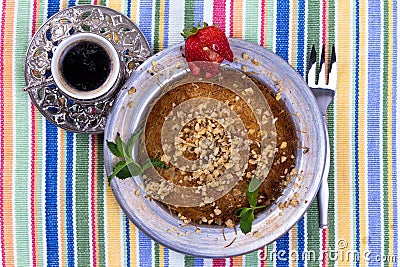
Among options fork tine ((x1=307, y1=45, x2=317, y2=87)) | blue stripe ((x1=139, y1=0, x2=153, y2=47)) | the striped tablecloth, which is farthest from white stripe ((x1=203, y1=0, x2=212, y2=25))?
fork tine ((x1=307, y1=45, x2=317, y2=87))

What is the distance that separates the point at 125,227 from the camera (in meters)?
1.10

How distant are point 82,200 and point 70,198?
24mm

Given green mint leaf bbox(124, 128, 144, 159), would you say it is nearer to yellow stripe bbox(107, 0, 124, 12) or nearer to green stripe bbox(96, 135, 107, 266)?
green stripe bbox(96, 135, 107, 266)

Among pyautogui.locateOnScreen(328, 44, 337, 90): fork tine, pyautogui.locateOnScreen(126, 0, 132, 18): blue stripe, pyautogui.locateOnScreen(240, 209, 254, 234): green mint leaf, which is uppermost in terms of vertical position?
pyautogui.locateOnScreen(126, 0, 132, 18): blue stripe

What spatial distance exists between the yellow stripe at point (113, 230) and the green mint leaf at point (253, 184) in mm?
291

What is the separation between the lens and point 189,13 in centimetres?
109

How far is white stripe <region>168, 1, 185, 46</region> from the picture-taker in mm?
1092

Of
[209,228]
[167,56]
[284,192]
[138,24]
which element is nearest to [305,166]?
[284,192]

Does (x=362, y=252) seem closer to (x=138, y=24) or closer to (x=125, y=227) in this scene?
(x=125, y=227)

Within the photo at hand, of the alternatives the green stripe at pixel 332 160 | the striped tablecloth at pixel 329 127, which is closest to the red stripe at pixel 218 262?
the striped tablecloth at pixel 329 127

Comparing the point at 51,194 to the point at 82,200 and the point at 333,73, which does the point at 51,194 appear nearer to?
the point at 82,200

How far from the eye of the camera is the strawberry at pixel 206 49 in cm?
93

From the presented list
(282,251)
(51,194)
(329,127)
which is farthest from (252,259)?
(51,194)

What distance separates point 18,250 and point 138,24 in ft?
1.67
